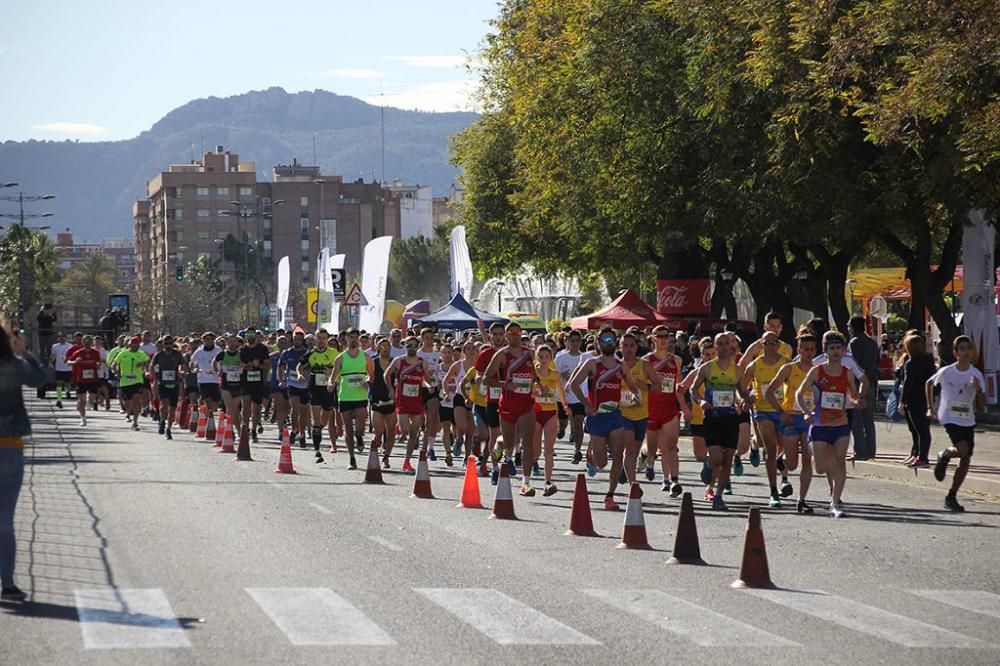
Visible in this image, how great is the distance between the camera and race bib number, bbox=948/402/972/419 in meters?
18.1

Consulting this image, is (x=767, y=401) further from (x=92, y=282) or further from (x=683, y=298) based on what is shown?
(x=92, y=282)

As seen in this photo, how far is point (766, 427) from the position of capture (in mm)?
18609

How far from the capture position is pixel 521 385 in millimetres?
19781

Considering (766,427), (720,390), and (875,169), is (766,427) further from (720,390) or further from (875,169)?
(875,169)

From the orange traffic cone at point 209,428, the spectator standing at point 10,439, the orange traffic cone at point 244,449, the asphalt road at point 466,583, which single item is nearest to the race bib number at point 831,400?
the asphalt road at point 466,583

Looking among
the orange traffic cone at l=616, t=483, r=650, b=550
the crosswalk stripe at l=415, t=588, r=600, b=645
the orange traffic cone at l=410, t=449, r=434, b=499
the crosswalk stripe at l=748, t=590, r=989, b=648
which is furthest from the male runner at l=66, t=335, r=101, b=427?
the crosswalk stripe at l=748, t=590, r=989, b=648

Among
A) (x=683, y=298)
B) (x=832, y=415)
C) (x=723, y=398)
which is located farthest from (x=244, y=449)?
(x=683, y=298)

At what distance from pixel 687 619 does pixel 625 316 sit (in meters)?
33.7

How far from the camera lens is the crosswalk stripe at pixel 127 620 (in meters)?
9.34

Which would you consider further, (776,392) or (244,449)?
(244,449)

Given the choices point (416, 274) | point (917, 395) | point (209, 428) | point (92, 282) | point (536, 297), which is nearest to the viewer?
point (917, 395)

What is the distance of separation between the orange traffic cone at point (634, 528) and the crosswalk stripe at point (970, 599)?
2773mm

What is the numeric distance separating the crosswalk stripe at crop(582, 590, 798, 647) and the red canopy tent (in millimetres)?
32339

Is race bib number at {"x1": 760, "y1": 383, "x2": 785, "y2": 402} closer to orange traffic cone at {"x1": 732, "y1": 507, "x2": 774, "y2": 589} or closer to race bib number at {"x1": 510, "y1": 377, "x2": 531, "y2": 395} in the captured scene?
race bib number at {"x1": 510, "y1": 377, "x2": 531, "y2": 395}
